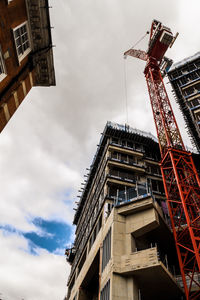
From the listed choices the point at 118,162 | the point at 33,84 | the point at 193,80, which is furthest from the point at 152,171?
the point at 33,84

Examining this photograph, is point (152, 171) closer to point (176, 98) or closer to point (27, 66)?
point (176, 98)

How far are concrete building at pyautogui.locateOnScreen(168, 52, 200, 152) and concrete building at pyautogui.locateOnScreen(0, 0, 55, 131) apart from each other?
4047cm

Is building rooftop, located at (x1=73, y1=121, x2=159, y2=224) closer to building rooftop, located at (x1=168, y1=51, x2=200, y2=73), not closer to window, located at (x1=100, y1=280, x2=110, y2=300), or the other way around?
building rooftop, located at (x1=168, y1=51, x2=200, y2=73)

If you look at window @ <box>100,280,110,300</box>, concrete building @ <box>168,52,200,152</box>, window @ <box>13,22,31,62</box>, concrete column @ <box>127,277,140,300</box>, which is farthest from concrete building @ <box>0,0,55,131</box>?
concrete building @ <box>168,52,200,152</box>

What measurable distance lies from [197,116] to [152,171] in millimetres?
18074

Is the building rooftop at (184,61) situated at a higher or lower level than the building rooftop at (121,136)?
higher

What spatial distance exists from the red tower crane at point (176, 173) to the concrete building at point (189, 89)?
6866 mm

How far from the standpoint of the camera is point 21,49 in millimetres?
19328

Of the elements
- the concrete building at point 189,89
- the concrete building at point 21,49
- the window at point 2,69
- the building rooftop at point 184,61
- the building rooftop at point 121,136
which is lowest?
the window at point 2,69

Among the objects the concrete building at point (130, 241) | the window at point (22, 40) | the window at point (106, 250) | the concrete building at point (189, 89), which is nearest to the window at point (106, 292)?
the concrete building at point (130, 241)

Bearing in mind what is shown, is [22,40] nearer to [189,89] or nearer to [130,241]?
[130,241]

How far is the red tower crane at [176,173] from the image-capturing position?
87.1ft

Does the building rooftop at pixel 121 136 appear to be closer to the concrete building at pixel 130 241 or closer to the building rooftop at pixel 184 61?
the concrete building at pixel 130 241

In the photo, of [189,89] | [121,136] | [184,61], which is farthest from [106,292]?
[184,61]
